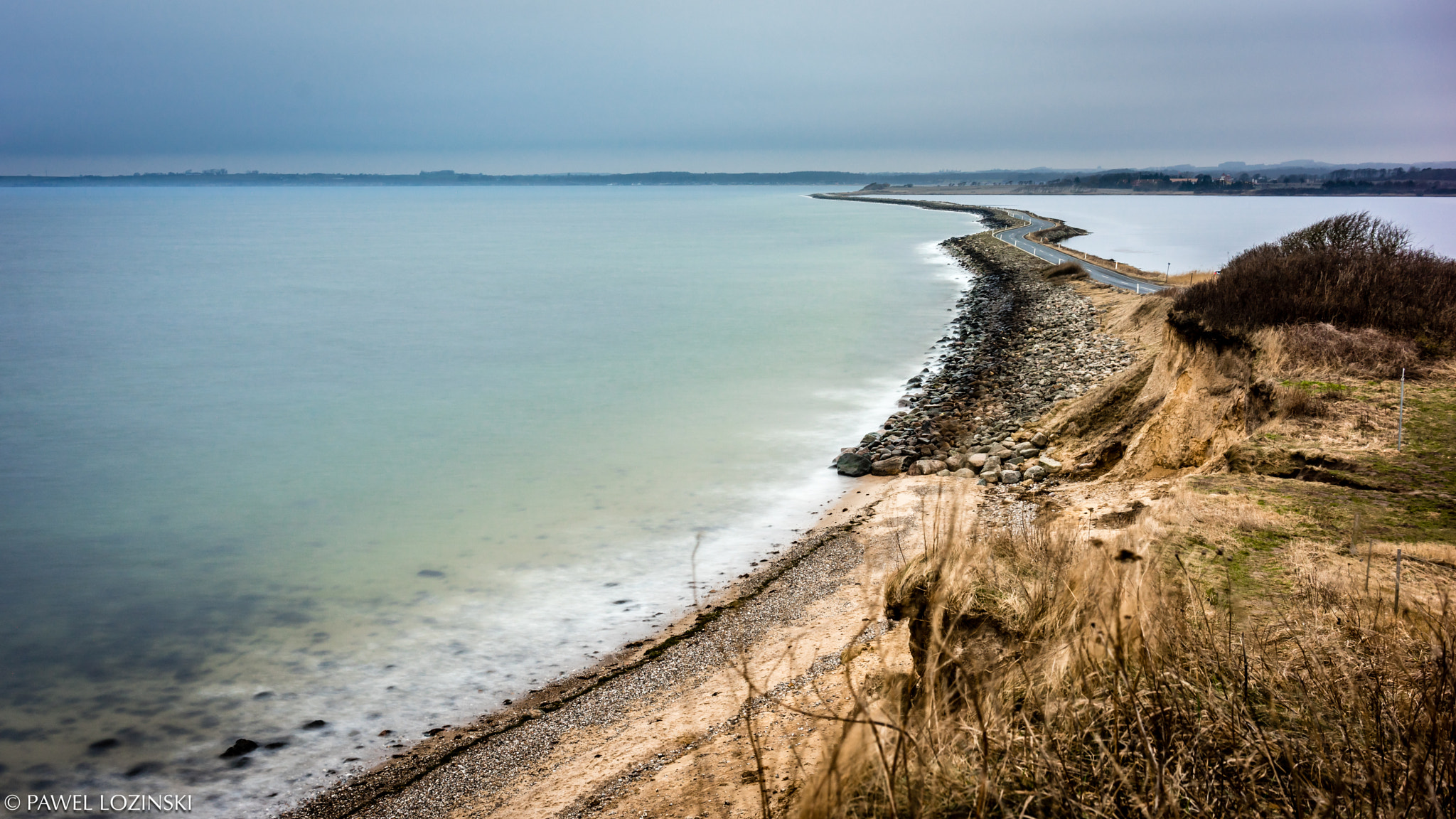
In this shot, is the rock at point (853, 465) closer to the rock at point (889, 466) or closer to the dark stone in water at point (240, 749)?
the rock at point (889, 466)

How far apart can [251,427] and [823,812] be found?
2370cm

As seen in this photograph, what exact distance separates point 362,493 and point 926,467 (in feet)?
36.0

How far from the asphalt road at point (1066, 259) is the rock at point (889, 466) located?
2257 cm

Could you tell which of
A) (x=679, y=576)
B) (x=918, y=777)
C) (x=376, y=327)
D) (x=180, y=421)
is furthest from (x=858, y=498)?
(x=376, y=327)

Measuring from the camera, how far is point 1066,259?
52.3 meters

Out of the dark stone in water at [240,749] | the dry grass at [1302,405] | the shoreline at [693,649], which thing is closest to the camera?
the shoreline at [693,649]

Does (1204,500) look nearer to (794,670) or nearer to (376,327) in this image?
(794,670)

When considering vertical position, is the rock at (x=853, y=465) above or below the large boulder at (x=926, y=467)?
below

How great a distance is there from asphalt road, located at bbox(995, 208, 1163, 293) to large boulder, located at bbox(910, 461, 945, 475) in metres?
22.7

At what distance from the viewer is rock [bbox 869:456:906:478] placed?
16156 millimetres

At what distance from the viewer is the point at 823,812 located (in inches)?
109

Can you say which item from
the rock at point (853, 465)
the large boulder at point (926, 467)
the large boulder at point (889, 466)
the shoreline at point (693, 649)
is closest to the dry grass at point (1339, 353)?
the shoreline at point (693, 649)

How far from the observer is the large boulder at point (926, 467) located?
1556cm

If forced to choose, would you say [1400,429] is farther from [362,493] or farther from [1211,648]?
[362,493]
